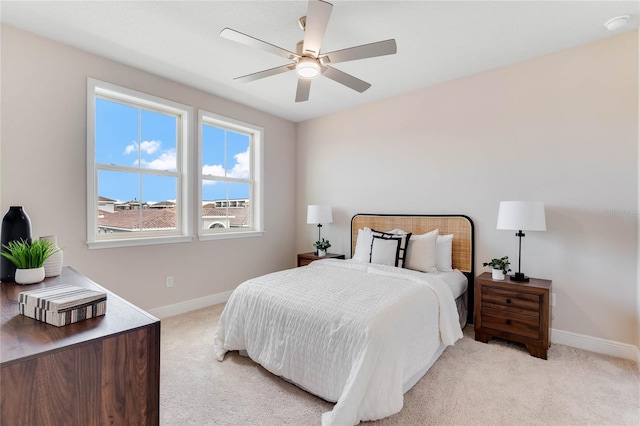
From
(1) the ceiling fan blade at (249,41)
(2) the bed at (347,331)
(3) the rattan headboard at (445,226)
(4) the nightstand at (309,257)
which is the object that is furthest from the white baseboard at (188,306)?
(1) the ceiling fan blade at (249,41)

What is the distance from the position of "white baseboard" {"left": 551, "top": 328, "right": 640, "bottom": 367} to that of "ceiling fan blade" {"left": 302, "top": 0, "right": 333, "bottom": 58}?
326 centimetres

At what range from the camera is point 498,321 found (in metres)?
2.70

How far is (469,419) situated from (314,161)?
148 inches

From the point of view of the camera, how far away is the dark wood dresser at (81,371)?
811 millimetres

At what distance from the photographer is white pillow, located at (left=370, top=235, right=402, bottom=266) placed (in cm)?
321

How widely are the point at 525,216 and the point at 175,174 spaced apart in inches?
143

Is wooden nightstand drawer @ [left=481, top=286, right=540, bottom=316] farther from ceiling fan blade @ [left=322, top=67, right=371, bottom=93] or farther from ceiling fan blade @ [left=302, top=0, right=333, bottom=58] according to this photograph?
ceiling fan blade @ [left=302, top=0, right=333, bottom=58]

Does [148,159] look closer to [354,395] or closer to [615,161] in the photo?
[354,395]

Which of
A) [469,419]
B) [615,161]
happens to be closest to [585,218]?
[615,161]

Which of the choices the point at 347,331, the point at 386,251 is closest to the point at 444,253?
the point at 386,251

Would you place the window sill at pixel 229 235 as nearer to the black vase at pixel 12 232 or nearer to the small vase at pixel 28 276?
the black vase at pixel 12 232

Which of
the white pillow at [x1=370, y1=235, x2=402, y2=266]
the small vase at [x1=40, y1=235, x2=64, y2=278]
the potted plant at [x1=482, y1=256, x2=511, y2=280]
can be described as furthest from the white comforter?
the small vase at [x1=40, y1=235, x2=64, y2=278]

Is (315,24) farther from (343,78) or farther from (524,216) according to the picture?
(524,216)

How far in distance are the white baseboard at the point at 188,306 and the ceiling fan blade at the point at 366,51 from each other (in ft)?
10.00
